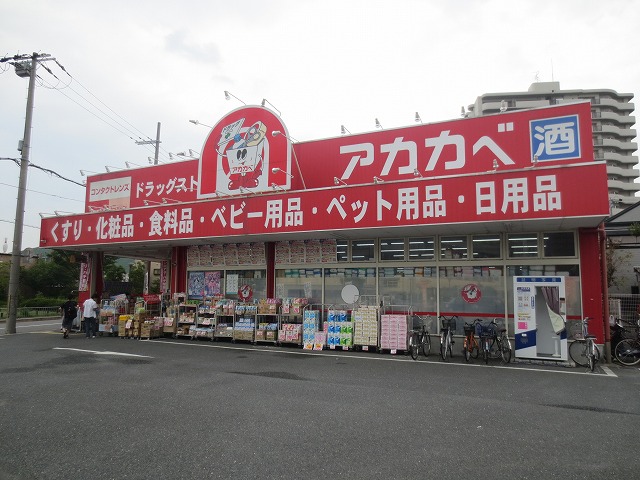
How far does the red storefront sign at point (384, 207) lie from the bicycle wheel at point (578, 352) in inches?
128

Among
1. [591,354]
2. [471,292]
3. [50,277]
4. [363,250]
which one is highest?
[363,250]

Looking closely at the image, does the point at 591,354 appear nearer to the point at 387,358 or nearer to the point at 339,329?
the point at 387,358

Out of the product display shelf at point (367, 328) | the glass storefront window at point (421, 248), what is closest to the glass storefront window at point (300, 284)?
the product display shelf at point (367, 328)

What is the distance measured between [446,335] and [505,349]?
1.40 metres

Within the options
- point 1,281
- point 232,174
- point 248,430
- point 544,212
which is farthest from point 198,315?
point 1,281

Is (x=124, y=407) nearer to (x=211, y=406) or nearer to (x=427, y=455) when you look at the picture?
(x=211, y=406)

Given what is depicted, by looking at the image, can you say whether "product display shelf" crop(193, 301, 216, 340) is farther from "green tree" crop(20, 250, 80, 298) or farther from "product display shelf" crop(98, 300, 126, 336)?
"green tree" crop(20, 250, 80, 298)

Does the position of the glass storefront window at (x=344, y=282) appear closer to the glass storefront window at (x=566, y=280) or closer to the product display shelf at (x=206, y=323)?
the glass storefront window at (x=566, y=280)

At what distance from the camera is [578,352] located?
9.94 metres

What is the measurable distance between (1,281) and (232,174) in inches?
1173

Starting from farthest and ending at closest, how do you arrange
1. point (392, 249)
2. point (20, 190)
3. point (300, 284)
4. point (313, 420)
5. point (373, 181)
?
1. point (20, 190)
2. point (300, 284)
3. point (373, 181)
4. point (392, 249)
5. point (313, 420)

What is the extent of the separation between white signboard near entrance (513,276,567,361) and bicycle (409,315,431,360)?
83.8 inches

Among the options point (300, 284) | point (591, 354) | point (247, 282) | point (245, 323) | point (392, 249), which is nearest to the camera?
point (591, 354)

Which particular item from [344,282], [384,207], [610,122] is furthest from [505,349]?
[610,122]
